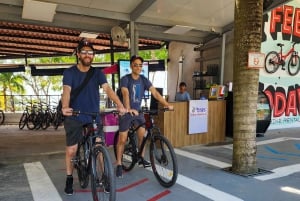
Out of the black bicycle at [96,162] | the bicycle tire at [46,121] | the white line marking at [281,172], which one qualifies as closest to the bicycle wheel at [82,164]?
the black bicycle at [96,162]

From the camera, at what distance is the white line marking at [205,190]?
3.27 m

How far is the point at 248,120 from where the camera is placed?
4078 mm

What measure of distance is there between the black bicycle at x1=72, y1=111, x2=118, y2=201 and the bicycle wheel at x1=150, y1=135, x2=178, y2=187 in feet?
2.69

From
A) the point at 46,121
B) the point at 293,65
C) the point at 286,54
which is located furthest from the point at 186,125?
the point at 46,121

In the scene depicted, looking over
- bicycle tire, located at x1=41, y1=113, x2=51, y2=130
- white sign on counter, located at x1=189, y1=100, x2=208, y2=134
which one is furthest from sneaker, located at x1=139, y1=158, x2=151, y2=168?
bicycle tire, located at x1=41, y1=113, x2=51, y2=130

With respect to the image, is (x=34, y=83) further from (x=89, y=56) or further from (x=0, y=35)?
(x=89, y=56)

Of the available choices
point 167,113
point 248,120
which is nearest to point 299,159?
point 248,120

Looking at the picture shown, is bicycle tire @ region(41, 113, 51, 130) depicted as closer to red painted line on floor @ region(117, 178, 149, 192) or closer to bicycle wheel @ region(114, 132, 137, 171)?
bicycle wheel @ region(114, 132, 137, 171)

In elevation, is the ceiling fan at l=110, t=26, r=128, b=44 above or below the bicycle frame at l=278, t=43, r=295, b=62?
above

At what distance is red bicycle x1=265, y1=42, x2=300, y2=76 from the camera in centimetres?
813

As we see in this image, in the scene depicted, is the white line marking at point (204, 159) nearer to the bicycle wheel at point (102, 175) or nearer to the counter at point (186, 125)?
the counter at point (186, 125)

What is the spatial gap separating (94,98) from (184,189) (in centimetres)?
153

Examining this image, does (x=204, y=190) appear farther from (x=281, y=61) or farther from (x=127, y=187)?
(x=281, y=61)

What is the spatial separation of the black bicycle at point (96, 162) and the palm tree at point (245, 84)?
2.05m
